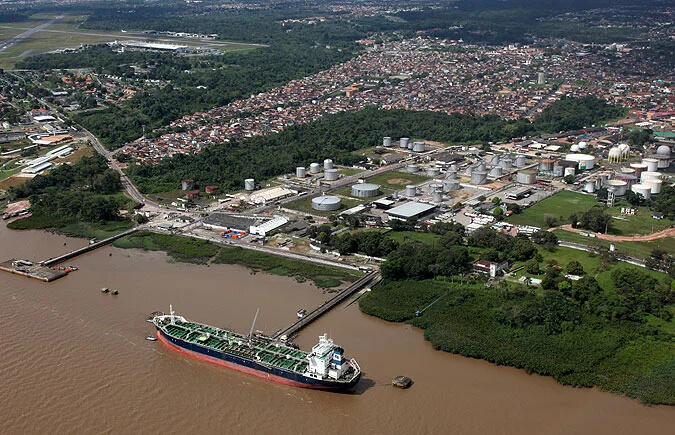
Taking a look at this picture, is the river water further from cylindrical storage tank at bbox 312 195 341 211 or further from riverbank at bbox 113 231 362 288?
cylindrical storage tank at bbox 312 195 341 211

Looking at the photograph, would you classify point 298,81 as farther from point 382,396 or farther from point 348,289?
point 382,396

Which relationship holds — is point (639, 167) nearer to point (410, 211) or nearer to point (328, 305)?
point (410, 211)

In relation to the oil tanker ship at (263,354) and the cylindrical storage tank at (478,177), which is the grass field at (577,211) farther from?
the oil tanker ship at (263,354)

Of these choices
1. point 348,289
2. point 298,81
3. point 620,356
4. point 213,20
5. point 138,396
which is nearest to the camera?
point 138,396

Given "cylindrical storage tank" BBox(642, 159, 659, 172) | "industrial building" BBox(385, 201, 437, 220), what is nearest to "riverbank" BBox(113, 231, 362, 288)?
"industrial building" BBox(385, 201, 437, 220)

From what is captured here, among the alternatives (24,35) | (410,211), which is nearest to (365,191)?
(410,211)

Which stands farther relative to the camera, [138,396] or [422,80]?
[422,80]

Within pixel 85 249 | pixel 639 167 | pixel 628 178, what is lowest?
pixel 639 167

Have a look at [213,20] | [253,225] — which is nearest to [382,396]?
[253,225]
